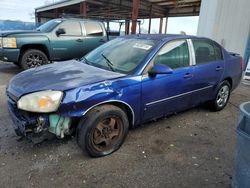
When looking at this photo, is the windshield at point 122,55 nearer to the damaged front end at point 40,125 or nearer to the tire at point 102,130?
the tire at point 102,130

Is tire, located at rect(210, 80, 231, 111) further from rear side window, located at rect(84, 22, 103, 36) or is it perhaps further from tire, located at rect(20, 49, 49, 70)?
tire, located at rect(20, 49, 49, 70)

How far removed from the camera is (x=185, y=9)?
16.5m

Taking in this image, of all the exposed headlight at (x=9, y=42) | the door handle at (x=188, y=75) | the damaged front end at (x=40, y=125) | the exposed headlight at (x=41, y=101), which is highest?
the exposed headlight at (x=9, y=42)

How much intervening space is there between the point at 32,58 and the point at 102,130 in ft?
16.9

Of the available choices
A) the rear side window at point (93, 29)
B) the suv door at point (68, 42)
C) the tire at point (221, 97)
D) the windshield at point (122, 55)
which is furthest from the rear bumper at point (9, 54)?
the tire at point (221, 97)

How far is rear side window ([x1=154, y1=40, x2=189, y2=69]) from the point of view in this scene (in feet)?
11.3

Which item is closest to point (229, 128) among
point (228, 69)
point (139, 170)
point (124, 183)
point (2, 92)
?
point (228, 69)

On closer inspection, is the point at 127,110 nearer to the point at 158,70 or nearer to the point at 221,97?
the point at 158,70

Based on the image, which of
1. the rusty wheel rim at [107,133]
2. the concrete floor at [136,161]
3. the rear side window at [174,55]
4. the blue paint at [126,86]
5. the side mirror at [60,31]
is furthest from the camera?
the side mirror at [60,31]

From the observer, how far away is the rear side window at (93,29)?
805 centimetres

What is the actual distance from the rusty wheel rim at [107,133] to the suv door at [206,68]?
162 centimetres

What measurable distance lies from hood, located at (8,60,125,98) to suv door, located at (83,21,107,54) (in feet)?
15.6

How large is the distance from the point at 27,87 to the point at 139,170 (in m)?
1.65

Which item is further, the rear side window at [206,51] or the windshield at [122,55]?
the rear side window at [206,51]
